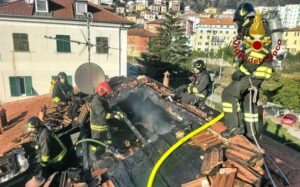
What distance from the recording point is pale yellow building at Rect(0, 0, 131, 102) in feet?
67.2

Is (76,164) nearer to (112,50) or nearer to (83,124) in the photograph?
(83,124)

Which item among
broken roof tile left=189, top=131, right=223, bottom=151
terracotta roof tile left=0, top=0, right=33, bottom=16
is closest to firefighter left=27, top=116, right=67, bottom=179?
broken roof tile left=189, top=131, right=223, bottom=151

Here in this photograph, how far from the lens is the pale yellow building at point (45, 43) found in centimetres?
2047

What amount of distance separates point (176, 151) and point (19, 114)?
921 cm

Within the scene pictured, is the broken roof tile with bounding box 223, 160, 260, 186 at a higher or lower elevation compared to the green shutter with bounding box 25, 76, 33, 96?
higher

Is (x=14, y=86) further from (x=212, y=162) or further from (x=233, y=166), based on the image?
(x=233, y=166)

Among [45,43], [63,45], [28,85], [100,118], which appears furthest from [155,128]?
[28,85]

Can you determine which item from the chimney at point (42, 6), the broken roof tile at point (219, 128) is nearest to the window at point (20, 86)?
the chimney at point (42, 6)

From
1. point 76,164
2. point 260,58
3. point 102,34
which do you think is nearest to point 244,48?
point 260,58

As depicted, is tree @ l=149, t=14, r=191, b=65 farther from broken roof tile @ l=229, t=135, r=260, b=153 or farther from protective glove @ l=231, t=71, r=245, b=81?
broken roof tile @ l=229, t=135, r=260, b=153

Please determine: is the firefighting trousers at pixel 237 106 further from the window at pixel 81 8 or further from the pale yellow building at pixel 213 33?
the pale yellow building at pixel 213 33

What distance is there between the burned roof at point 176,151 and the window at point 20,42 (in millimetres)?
14513

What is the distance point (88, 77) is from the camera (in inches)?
425

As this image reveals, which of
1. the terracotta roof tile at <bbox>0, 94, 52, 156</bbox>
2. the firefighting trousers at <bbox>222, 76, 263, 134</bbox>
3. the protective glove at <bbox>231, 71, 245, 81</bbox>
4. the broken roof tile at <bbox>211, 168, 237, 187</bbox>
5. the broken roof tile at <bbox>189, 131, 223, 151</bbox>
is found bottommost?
the terracotta roof tile at <bbox>0, 94, 52, 156</bbox>
